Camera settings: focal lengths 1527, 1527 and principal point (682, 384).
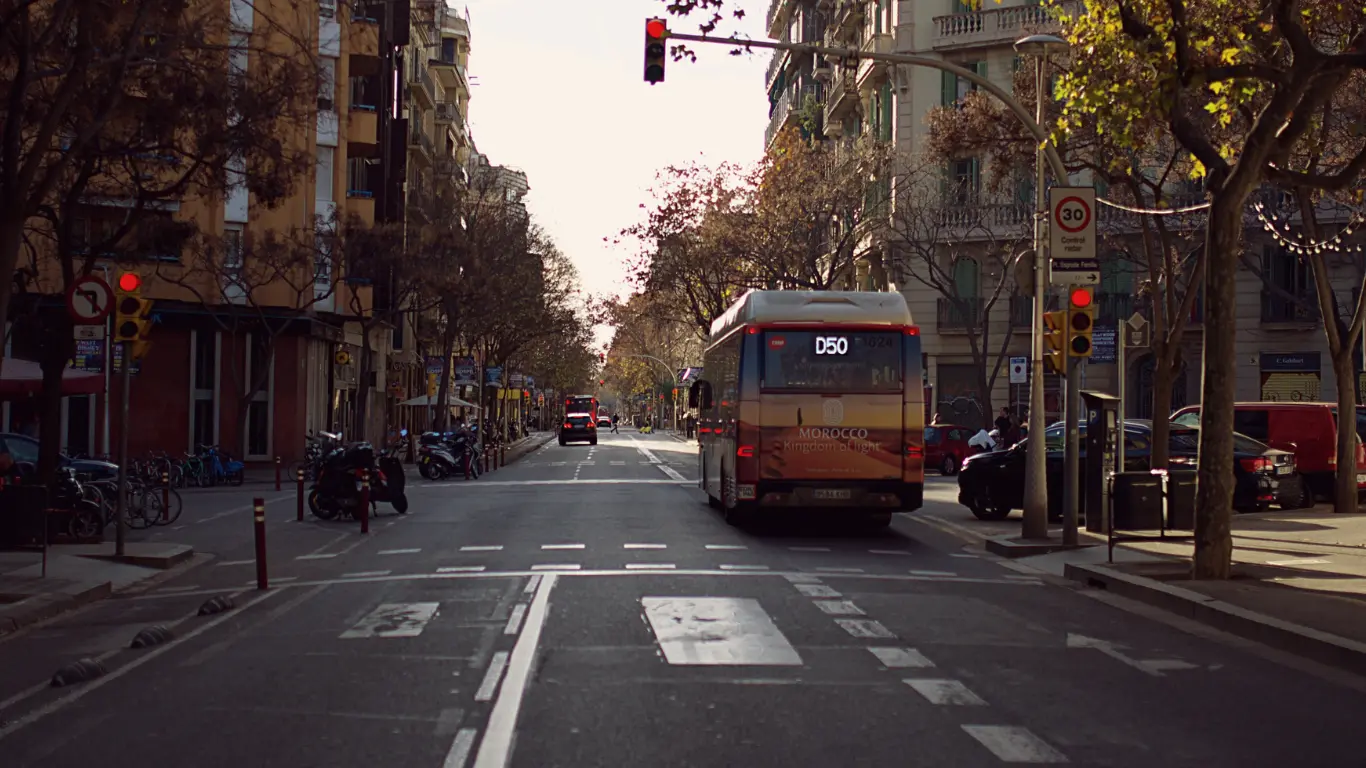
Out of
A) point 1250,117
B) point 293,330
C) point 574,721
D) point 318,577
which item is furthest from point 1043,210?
point 293,330

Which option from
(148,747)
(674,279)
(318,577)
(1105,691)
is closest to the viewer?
(148,747)

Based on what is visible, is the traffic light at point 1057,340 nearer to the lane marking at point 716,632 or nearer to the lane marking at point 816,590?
the lane marking at point 816,590

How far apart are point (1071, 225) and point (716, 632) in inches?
363

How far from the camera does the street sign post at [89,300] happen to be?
1677cm

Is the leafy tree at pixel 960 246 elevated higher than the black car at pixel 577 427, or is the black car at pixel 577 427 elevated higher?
the leafy tree at pixel 960 246

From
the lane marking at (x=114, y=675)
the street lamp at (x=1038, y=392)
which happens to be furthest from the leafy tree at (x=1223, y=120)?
the lane marking at (x=114, y=675)

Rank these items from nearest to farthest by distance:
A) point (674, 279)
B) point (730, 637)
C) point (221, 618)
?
point (730, 637)
point (221, 618)
point (674, 279)

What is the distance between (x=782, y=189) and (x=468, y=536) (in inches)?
1189

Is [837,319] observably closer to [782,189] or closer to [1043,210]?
[1043,210]

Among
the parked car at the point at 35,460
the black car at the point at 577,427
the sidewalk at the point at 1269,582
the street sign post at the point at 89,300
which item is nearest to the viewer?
the sidewalk at the point at 1269,582

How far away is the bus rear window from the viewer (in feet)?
65.8

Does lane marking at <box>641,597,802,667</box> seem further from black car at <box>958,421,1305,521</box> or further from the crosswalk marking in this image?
black car at <box>958,421,1305,521</box>

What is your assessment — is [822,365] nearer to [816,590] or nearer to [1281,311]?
[816,590]

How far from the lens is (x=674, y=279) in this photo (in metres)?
55.6
